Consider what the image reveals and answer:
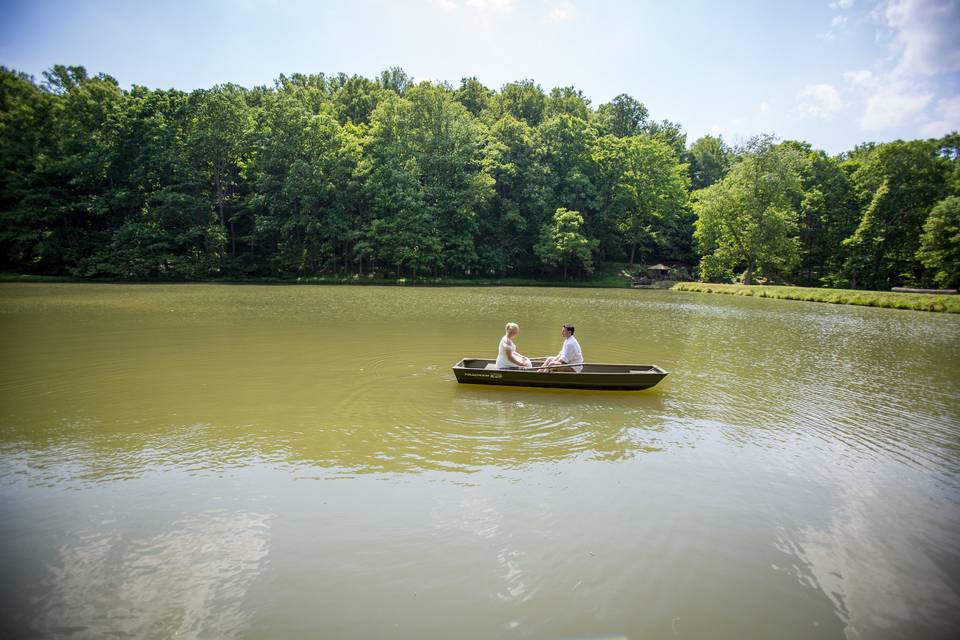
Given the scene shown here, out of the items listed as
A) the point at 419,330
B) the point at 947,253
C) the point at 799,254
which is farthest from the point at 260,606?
the point at 799,254

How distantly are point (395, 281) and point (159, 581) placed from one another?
146ft

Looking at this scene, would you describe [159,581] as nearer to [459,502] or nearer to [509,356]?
[459,502]

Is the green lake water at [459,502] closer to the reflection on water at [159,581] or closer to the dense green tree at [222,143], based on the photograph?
the reflection on water at [159,581]

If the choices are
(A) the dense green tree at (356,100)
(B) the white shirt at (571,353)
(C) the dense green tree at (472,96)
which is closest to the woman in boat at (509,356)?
(B) the white shirt at (571,353)

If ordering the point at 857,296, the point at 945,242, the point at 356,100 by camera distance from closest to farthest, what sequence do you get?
the point at 857,296, the point at 945,242, the point at 356,100

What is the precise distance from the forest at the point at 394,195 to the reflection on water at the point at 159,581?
44.9 meters

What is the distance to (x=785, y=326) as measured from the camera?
2286 centimetres

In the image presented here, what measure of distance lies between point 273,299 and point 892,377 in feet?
94.8

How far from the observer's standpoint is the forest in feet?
154

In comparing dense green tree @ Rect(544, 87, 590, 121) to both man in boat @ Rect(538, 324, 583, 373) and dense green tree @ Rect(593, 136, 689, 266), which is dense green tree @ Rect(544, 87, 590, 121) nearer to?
dense green tree @ Rect(593, 136, 689, 266)

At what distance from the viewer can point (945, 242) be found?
39656 millimetres

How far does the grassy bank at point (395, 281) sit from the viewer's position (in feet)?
143

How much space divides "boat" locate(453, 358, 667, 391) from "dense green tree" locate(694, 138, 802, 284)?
4342cm

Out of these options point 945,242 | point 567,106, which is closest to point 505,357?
point 945,242
